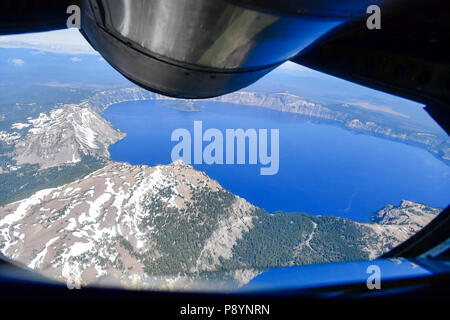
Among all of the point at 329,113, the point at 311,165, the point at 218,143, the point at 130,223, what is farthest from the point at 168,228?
the point at 329,113

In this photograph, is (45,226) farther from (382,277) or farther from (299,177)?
(299,177)

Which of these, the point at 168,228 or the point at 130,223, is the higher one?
the point at 130,223

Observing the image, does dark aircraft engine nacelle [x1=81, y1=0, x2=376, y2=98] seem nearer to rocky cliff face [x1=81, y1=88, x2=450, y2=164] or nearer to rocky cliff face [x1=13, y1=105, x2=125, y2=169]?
rocky cliff face [x1=13, y1=105, x2=125, y2=169]

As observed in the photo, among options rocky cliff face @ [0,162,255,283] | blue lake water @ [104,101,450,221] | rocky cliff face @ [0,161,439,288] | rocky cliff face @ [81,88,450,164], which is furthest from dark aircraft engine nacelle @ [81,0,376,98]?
rocky cliff face @ [81,88,450,164]

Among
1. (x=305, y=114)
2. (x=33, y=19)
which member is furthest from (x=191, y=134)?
(x=33, y=19)

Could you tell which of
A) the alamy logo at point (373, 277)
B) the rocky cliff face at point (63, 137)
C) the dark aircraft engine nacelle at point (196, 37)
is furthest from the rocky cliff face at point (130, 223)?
the alamy logo at point (373, 277)

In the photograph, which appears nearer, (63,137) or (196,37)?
(196,37)

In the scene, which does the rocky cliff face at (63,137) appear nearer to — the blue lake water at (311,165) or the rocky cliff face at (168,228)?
the blue lake water at (311,165)

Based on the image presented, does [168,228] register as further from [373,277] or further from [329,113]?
[329,113]
